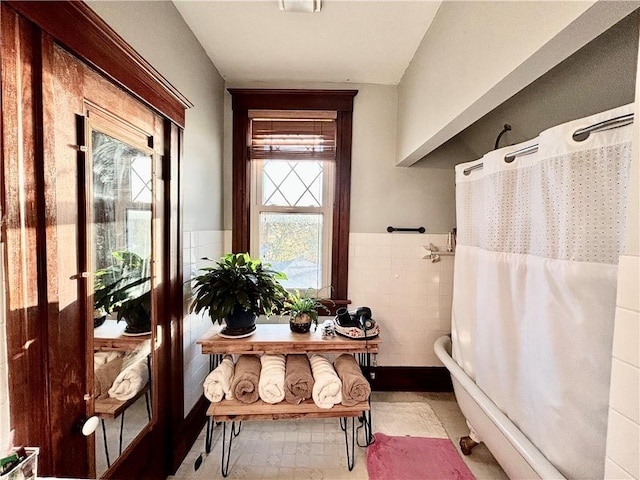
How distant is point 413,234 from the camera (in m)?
2.43

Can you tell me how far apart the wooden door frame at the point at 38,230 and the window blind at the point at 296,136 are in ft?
4.36

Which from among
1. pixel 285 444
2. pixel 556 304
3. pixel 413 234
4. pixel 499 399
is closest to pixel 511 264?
pixel 556 304

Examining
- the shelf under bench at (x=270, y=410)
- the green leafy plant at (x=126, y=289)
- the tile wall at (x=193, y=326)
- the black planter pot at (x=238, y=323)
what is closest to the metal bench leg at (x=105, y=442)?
the green leafy plant at (x=126, y=289)

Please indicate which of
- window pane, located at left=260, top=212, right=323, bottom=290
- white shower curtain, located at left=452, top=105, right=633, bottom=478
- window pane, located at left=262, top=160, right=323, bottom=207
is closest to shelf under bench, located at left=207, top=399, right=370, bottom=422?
white shower curtain, located at left=452, top=105, right=633, bottom=478

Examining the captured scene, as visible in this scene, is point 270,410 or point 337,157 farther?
point 337,157

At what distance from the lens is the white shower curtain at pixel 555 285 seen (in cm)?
100

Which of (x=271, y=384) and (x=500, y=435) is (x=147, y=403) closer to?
(x=271, y=384)

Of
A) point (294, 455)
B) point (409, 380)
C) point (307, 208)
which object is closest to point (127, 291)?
point (294, 455)

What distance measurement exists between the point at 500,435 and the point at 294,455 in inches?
44.4

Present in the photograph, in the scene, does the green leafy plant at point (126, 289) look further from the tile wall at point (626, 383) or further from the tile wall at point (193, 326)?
the tile wall at point (626, 383)

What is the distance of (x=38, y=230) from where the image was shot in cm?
84

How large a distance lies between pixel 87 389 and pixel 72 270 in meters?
0.42

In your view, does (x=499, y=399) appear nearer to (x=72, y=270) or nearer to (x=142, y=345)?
(x=142, y=345)

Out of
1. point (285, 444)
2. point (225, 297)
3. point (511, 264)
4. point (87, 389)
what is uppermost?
point (511, 264)
